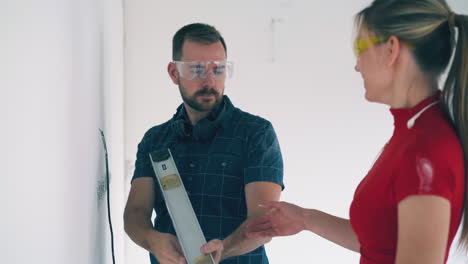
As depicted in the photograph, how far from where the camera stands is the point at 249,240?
5.38 feet

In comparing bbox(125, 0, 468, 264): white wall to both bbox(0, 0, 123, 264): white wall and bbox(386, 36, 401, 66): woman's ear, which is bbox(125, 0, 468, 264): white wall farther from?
bbox(386, 36, 401, 66): woman's ear

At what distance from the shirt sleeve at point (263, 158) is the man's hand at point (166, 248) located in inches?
12.9

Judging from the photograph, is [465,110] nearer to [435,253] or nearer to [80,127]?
[435,253]

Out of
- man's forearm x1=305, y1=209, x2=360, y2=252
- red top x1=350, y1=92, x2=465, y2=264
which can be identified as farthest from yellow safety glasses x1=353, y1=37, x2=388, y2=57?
man's forearm x1=305, y1=209, x2=360, y2=252

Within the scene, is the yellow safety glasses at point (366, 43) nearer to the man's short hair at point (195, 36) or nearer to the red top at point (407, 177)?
the red top at point (407, 177)

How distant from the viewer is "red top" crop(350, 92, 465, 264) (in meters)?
0.99

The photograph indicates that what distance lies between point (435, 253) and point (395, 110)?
Answer: 372 mm

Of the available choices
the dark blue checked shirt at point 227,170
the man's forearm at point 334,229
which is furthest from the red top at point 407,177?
the dark blue checked shirt at point 227,170

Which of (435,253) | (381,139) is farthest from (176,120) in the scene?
(381,139)

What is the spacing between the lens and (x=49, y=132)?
108 centimetres

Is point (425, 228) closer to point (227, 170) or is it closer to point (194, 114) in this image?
point (227, 170)

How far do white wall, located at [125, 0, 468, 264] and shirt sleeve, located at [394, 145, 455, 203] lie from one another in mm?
2890

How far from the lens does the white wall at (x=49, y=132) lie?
791 millimetres

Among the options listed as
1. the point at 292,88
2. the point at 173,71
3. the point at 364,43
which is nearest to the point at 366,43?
the point at 364,43
